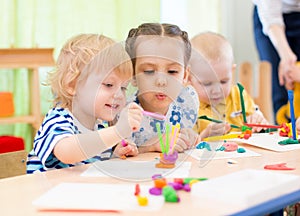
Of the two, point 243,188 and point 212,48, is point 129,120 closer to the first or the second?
point 243,188

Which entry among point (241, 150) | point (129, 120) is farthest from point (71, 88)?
point (241, 150)

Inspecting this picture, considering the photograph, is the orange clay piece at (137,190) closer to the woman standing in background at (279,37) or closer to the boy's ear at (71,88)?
the boy's ear at (71,88)

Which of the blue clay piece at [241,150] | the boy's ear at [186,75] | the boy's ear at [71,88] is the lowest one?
the blue clay piece at [241,150]

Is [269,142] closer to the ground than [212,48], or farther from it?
closer to the ground

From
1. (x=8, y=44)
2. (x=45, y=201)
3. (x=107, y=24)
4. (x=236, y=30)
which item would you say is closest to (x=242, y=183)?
(x=45, y=201)

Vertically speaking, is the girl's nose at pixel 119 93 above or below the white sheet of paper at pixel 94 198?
above

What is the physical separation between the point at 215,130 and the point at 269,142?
24cm

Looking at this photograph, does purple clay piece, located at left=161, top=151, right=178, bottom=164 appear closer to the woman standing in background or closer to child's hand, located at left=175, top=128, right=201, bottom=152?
child's hand, located at left=175, top=128, right=201, bottom=152

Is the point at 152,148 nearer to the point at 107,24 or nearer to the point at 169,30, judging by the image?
the point at 169,30

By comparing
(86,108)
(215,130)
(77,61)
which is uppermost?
(77,61)

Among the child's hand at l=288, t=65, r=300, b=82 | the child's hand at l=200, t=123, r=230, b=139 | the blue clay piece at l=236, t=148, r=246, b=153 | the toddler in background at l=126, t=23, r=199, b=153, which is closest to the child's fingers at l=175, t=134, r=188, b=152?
the toddler in background at l=126, t=23, r=199, b=153

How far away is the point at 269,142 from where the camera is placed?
111 centimetres

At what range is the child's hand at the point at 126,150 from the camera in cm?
101

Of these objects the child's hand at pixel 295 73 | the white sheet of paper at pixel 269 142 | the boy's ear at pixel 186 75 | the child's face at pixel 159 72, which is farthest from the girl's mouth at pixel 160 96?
the child's hand at pixel 295 73
